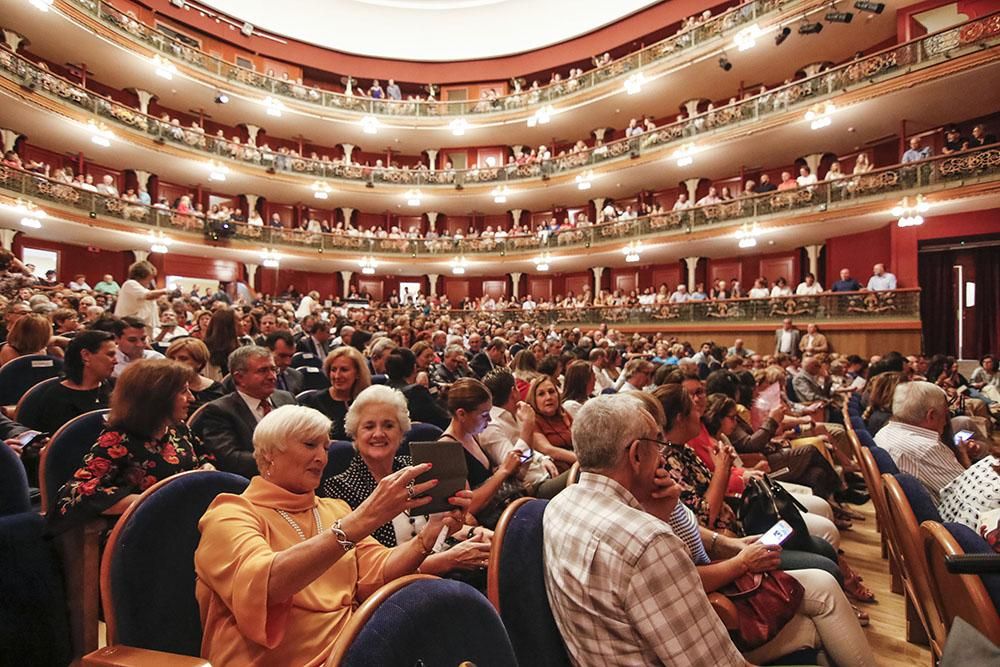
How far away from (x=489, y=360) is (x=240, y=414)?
12.8 feet

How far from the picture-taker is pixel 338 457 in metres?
2.25

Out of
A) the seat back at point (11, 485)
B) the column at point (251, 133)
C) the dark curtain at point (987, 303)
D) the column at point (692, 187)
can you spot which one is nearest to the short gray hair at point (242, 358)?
the seat back at point (11, 485)

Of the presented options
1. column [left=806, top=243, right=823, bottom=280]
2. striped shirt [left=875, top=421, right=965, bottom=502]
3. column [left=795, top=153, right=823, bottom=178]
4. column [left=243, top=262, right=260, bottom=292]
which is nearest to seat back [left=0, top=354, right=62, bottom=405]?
striped shirt [left=875, top=421, right=965, bottom=502]

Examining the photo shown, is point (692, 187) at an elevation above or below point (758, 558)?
above

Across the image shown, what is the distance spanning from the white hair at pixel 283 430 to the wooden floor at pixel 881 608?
2836 millimetres

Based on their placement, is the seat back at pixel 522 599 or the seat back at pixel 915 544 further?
the seat back at pixel 915 544

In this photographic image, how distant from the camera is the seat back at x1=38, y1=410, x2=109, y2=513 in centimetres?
201

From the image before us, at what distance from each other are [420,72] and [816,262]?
56.4ft

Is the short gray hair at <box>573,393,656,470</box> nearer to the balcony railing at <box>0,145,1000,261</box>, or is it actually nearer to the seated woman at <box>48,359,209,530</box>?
the seated woman at <box>48,359,209,530</box>

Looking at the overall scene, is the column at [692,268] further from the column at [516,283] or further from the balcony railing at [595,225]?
the column at [516,283]

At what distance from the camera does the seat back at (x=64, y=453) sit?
2008mm

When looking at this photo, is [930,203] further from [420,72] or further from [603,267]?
[420,72]

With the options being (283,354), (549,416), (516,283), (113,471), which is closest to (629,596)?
(113,471)

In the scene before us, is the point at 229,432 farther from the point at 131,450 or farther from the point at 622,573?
the point at 622,573
